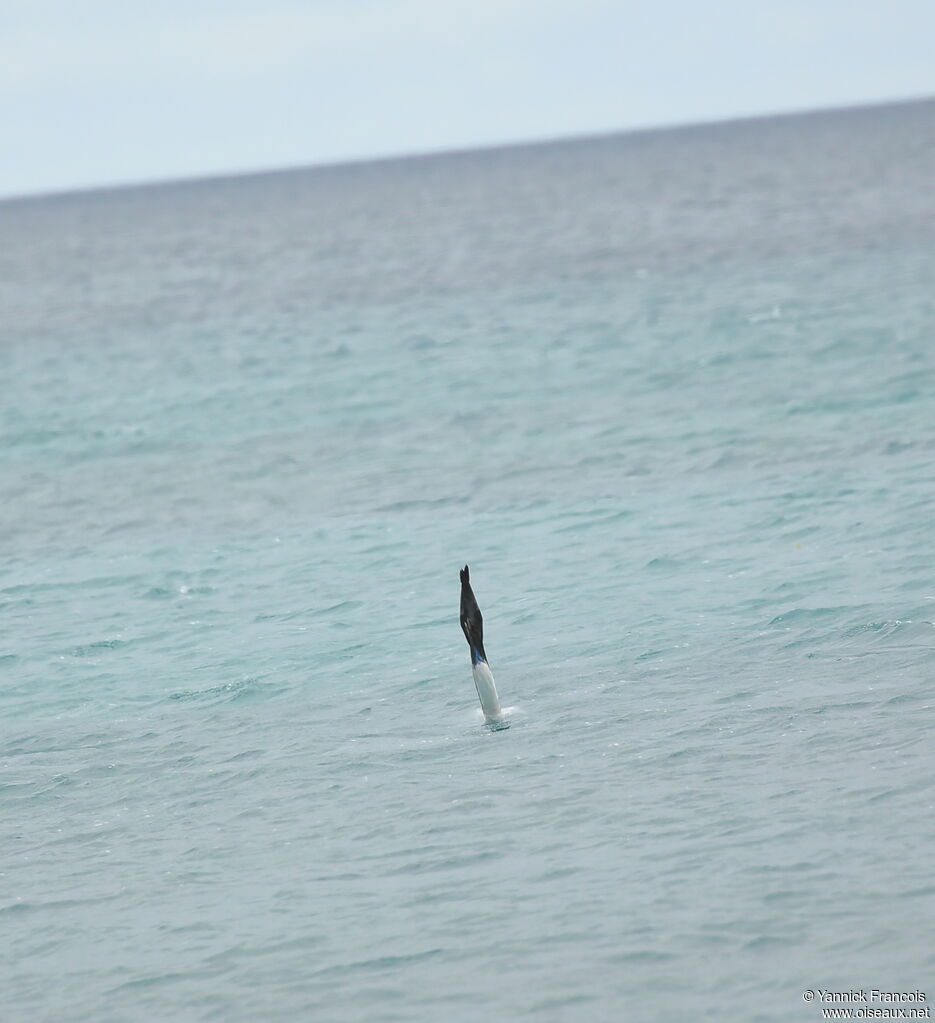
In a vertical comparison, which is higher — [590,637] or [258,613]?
[258,613]

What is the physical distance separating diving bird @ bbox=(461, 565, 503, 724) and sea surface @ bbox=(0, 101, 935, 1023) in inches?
10.4

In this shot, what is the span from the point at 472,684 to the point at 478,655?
81.0 inches

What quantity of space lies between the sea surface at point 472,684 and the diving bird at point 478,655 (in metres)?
0.27

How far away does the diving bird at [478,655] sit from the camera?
15742 mm

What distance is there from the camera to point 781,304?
50.5 metres

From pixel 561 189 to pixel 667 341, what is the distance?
112704 millimetres

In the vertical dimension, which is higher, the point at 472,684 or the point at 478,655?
the point at 478,655

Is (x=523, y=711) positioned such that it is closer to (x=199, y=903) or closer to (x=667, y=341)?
(x=199, y=903)

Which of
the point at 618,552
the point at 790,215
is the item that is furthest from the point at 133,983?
the point at 790,215

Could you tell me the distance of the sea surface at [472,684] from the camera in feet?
39.2

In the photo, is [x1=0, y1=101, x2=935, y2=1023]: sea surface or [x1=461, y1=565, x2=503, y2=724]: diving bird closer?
[x1=0, y1=101, x2=935, y2=1023]: sea surface

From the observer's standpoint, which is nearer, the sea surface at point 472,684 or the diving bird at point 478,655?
the sea surface at point 472,684

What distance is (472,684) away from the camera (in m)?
18.0

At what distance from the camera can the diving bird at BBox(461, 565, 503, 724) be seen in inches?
620
